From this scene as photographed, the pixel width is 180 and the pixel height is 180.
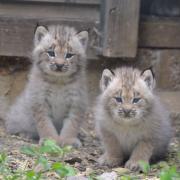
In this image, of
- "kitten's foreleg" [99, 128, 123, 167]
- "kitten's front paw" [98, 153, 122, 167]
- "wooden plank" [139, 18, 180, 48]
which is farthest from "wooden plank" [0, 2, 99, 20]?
"kitten's front paw" [98, 153, 122, 167]

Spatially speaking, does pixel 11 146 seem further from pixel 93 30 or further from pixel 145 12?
pixel 145 12

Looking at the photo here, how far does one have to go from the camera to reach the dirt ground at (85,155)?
17.4 feet

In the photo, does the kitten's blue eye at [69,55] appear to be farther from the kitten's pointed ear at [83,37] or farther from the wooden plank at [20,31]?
the wooden plank at [20,31]

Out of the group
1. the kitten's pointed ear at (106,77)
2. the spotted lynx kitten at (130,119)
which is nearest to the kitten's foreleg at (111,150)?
the spotted lynx kitten at (130,119)

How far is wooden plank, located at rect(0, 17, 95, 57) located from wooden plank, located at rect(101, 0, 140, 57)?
27cm

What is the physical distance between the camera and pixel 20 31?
7117 mm

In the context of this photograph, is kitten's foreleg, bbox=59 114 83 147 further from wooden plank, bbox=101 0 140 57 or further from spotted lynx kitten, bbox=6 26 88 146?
wooden plank, bbox=101 0 140 57

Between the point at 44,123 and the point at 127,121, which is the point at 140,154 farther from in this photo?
the point at 44,123

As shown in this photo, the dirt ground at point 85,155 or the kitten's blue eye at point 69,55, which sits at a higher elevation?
the kitten's blue eye at point 69,55

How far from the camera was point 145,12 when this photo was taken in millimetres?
7285

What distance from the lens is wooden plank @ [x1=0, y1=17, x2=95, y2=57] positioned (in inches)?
279

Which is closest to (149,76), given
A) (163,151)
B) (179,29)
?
(163,151)

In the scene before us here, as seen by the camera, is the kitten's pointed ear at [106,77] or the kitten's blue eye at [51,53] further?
the kitten's blue eye at [51,53]

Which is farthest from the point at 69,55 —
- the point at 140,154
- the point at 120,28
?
the point at 140,154
